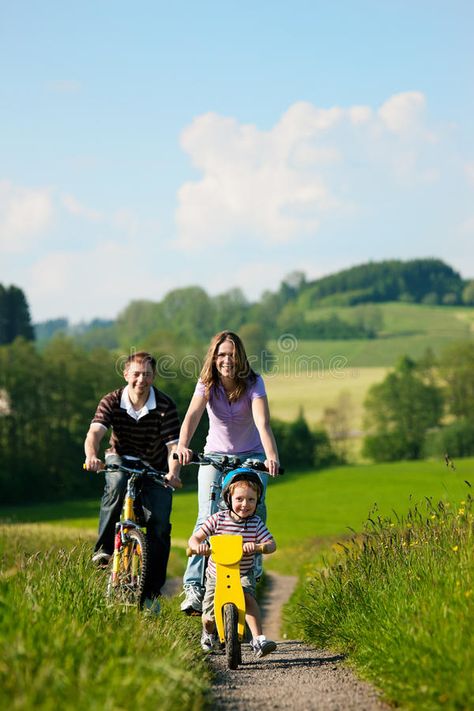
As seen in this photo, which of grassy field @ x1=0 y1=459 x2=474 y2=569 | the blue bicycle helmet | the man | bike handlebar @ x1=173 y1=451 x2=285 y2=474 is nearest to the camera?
the blue bicycle helmet

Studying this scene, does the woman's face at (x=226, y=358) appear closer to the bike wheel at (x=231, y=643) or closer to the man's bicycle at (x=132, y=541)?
the man's bicycle at (x=132, y=541)

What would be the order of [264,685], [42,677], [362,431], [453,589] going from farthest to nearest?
[362,431]
[264,685]
[453,589]
[42,677]

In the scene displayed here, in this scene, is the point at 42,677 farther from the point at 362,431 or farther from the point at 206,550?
the point at 362,431

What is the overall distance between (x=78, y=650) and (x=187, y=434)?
10.9ft

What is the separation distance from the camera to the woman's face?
25.9 ft

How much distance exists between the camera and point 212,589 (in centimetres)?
760

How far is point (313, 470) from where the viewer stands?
309 ft

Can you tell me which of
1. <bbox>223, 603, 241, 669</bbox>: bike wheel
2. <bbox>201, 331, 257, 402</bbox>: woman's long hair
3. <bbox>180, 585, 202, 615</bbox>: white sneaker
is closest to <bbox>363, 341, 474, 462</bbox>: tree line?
<bbox>180, 585, 202, 615</bbox>: white sneaker

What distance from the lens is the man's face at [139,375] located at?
794cm

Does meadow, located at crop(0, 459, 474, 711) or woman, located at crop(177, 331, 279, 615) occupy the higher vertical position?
woman, located at crop(177, 331, 279, 615)

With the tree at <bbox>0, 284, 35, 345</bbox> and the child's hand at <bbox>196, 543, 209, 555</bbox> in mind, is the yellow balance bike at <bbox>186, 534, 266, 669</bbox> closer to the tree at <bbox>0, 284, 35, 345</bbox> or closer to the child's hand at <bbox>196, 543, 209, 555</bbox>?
the child's hand at <bbox>196, 543, 209, 555</bbox>

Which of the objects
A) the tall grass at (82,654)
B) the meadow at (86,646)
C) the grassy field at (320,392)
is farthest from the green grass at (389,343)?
the tall grass at (82,654)

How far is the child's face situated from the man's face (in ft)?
4.00

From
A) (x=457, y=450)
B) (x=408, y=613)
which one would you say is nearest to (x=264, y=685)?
(x=408, y=613)
